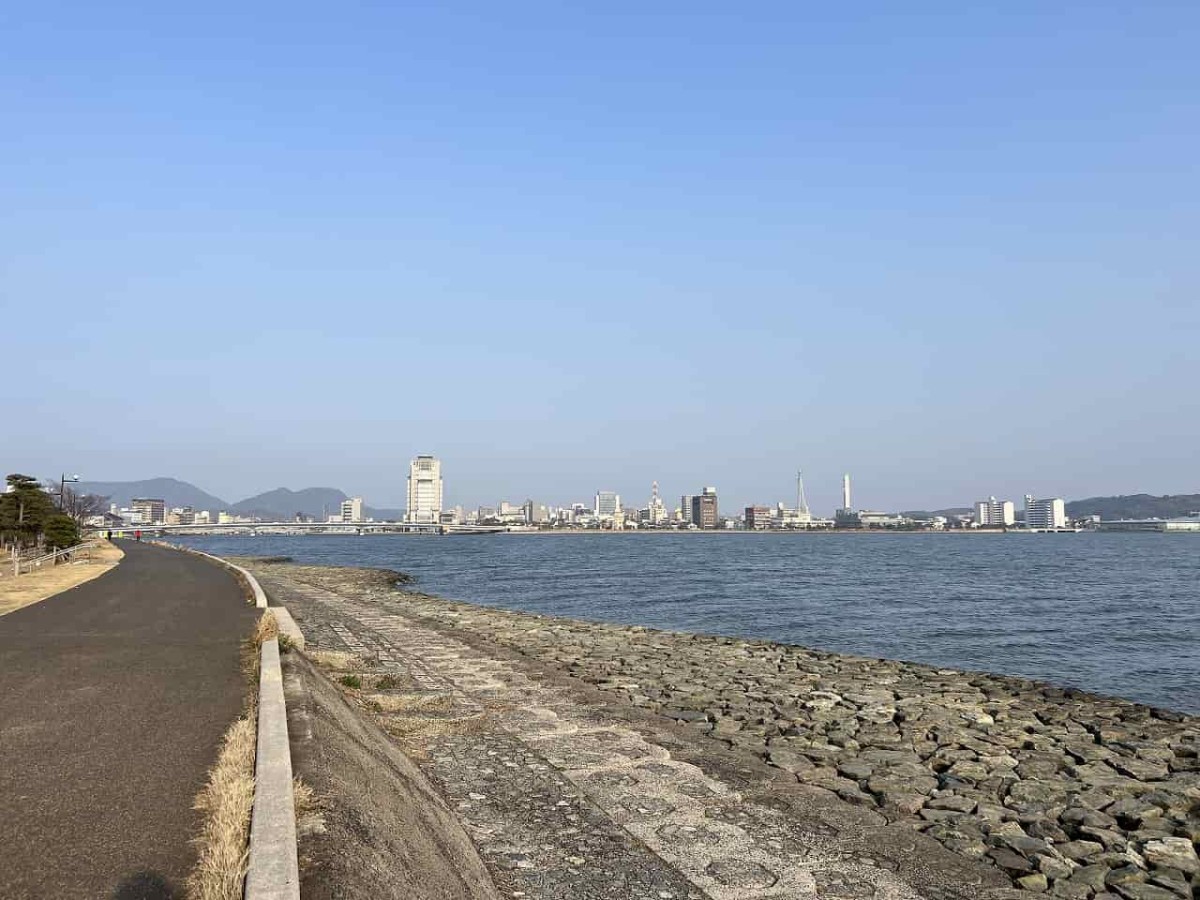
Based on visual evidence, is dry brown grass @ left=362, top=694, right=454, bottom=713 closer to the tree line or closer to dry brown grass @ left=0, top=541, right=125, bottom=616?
dry brown grass @ left=0, top=541, right=125, bottom=616

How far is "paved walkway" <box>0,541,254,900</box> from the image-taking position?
17.3 feet

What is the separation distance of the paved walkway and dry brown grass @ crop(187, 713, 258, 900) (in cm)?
14

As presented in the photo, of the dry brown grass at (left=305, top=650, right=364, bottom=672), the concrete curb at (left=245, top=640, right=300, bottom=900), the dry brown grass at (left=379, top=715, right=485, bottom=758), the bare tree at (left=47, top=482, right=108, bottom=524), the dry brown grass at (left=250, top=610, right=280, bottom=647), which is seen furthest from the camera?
the bare tree at (left=47, top=482, right=108, bottom=524)

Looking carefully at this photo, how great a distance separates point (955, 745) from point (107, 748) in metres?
11.5

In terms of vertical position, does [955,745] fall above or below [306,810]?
below

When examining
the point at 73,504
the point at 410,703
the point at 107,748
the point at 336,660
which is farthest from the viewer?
the point at 73,504

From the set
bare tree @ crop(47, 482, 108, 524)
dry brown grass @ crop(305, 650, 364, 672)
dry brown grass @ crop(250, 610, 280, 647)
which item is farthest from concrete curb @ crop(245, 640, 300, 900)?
bare tree @ crop(47, 482, 108, 524)

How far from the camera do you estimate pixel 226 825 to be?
211 inches

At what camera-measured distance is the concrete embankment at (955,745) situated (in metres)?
8.35

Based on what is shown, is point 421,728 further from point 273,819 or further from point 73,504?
point 73,504

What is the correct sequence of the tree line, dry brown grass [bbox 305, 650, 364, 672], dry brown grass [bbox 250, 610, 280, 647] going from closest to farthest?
dry brown grass [bbox 250, 610, 280, 647]
dry brown grass [bbox 305, 650, 364, 672]
the tree line

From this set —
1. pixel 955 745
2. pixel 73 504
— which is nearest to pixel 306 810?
pixel 955 745

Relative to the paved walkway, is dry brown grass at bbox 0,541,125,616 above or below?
below

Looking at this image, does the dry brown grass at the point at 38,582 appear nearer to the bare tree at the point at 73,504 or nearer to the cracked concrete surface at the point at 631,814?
the cracked concrete surface at the point at 631,814
